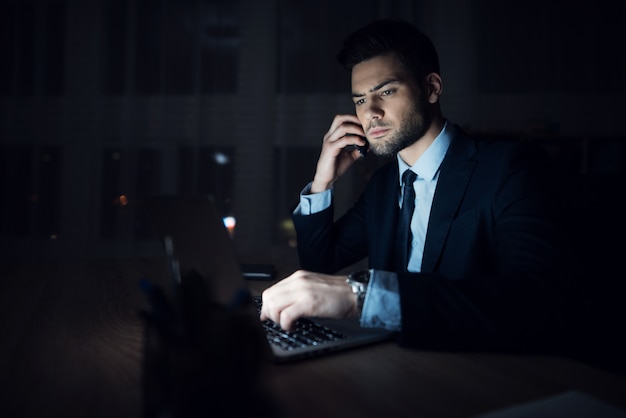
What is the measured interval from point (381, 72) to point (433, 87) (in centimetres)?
19

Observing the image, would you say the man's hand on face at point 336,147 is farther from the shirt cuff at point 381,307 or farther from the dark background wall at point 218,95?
the dark background wall at point 218,95

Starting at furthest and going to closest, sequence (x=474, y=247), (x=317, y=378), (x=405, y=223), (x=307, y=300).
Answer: (x=405, y=223), (x=474, y=247), (x=307, y=300), (x=317, y=378)

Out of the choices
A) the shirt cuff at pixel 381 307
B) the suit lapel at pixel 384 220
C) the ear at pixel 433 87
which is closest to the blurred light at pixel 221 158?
the suit lapel at pixel 384 220

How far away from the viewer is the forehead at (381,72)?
139 centimetres

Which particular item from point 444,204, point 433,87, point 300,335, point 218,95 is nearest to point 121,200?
point 218,95

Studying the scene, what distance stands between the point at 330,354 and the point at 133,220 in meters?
2.74

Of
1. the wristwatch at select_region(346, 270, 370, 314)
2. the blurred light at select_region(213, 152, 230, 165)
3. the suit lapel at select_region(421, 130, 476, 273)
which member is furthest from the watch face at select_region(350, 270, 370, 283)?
the blurred light at select_region(213, 152, 230, 165)

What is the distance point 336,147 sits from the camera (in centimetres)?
149

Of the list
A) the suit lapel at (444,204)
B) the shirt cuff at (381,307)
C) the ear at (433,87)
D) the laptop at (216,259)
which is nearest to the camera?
the laptop at (216,259)

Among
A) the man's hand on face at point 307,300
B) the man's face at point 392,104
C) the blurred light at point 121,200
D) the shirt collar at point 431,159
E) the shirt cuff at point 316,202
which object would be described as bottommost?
the blurred light at point 121,200

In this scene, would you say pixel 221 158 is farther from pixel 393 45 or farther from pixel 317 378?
pixel 317 378

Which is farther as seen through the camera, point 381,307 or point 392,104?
point 392,104

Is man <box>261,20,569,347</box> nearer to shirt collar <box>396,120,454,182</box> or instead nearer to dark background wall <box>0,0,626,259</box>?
shirt collar <box>396,120,454,182</box>

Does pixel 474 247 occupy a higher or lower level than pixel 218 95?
lower
